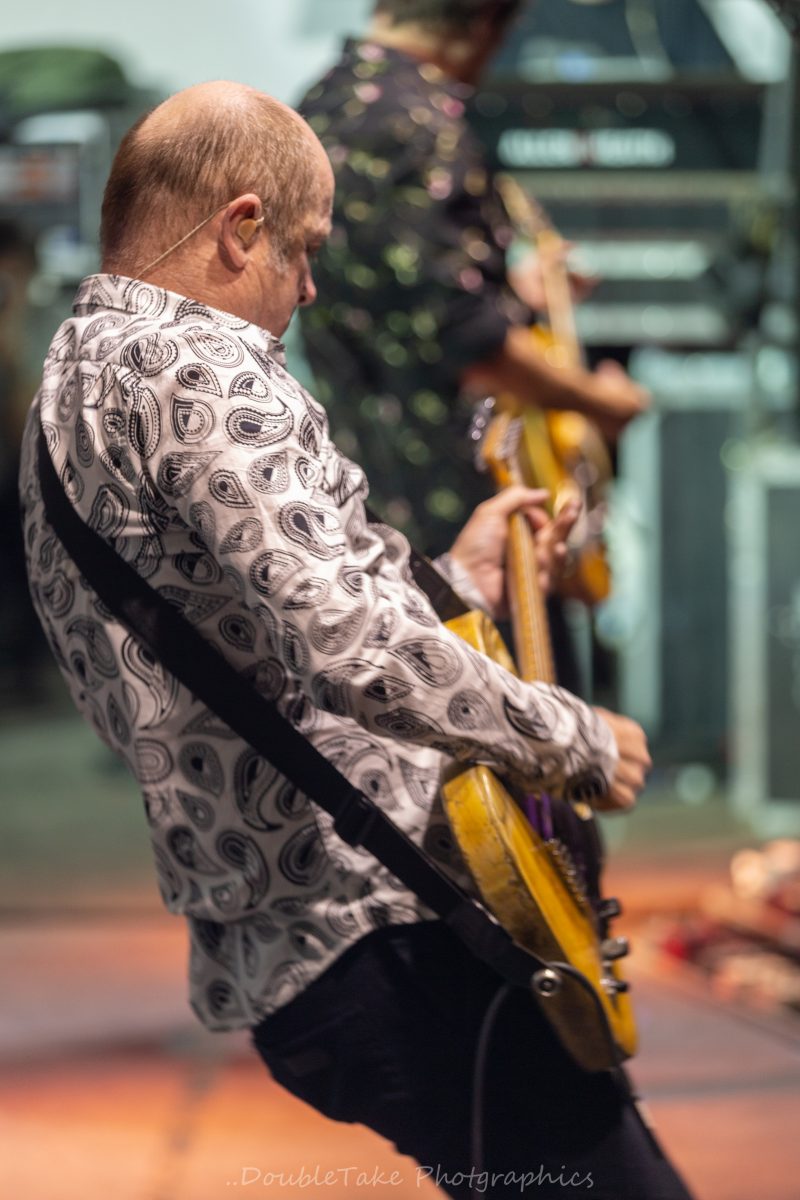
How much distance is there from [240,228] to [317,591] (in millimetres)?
327

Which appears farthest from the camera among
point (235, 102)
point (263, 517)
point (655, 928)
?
point (655, 928)

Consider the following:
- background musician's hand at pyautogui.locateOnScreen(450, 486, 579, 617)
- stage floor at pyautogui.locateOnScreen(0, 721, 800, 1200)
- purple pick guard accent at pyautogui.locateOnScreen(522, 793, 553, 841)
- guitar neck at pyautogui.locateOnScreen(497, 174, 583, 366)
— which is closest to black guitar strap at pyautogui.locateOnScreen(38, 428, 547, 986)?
purple pick guard accent at pyautogui.locateOnScreen(522, 793, 553, 841)

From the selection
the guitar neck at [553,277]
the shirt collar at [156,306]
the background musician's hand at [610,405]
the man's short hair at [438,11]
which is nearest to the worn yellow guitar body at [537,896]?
the shirt collar at [156,306]

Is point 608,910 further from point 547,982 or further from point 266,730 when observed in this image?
point 266,730

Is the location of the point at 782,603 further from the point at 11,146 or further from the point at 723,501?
the point at 11,146

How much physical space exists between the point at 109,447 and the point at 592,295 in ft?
15.8

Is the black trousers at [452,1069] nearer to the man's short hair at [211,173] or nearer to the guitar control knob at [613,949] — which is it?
the guitar control knob at [613,949]

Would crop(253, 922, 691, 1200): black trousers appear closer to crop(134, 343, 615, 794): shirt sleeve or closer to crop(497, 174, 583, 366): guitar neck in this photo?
crop(134, 343, 615, 794): shirt sleeve

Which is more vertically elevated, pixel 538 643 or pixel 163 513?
pixel 163 513

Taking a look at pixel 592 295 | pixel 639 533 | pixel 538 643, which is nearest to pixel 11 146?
pixel 592 295

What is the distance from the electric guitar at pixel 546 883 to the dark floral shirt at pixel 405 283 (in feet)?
3.23

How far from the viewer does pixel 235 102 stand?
1.31 meters

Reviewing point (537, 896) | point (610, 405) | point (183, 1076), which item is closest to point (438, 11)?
point (610, 405)

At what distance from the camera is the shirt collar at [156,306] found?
51.0 inches
